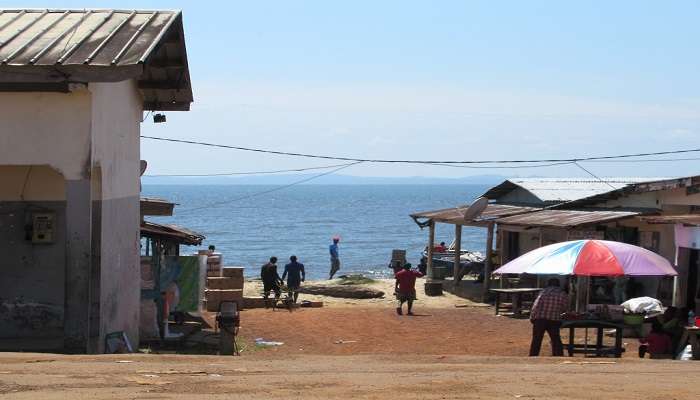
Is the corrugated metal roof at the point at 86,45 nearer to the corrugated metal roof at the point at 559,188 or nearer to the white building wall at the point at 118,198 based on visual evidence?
the white building wall at the point at 118,198

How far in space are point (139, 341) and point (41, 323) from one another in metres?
3.69

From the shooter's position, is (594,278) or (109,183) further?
(594,278)

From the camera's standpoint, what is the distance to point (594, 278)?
82.6 feet

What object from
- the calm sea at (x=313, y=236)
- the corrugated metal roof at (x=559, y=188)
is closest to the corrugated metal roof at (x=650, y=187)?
the corrugated metal roof at (x=559, y=188)

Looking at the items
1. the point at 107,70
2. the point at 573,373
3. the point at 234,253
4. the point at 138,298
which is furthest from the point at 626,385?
the point at 234,253

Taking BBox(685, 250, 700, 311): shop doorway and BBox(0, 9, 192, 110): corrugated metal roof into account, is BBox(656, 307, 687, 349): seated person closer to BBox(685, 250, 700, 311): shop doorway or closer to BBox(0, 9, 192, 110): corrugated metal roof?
BBox(685, 250, 700, 311): shop doorway

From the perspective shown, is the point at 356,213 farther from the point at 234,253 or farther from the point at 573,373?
the point at 573,373

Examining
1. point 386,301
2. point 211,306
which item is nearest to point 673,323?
point 211,306

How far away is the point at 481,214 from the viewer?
29844 mm

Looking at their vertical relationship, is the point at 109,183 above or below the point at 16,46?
below

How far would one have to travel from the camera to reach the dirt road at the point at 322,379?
9234 mm

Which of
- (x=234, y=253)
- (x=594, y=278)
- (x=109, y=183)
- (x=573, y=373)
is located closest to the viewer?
(x=573, y=373)

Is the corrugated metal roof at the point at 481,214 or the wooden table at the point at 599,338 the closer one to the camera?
the wooden table at the point at 599,338

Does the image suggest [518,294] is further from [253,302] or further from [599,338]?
[599,338]
